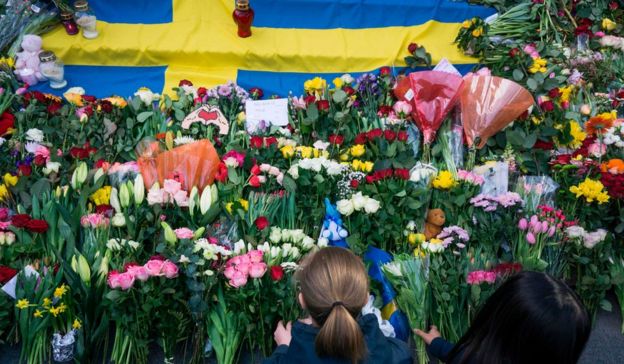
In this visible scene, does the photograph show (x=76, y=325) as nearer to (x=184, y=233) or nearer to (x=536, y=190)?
(x=184, y=233)

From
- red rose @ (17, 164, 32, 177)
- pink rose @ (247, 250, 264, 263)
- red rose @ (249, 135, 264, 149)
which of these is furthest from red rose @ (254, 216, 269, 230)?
red rose @ (17, 164, 32, 177)

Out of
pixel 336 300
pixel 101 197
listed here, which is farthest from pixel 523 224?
pixel 101 197

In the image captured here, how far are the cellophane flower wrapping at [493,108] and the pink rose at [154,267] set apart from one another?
4.96ft

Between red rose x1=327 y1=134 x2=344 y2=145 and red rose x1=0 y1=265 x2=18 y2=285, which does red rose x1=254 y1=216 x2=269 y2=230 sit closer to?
red rose x1=327 y1=134 x2=344 y2=145

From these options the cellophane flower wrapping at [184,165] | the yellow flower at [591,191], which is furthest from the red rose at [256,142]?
the yellow flower at [591,191]

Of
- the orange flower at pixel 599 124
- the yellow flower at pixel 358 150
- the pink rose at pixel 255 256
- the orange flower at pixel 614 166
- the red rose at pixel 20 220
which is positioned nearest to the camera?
the pink rose at pixel 255 256

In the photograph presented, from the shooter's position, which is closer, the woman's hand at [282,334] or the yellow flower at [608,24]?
the woman's hand at [282,334]

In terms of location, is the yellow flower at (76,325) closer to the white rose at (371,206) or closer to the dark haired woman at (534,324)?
the white rose at (371,206)

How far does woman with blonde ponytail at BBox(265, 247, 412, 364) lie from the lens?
1.42 meters

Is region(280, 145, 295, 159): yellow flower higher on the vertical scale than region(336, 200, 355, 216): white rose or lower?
higher

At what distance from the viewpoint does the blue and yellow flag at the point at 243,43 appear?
3.33 m

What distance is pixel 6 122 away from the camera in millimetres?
2678

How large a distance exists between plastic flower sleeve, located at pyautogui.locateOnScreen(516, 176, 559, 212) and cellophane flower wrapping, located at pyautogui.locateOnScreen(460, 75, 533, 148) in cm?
30

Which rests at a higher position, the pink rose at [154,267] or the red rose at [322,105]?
the red rose at [322,105]
